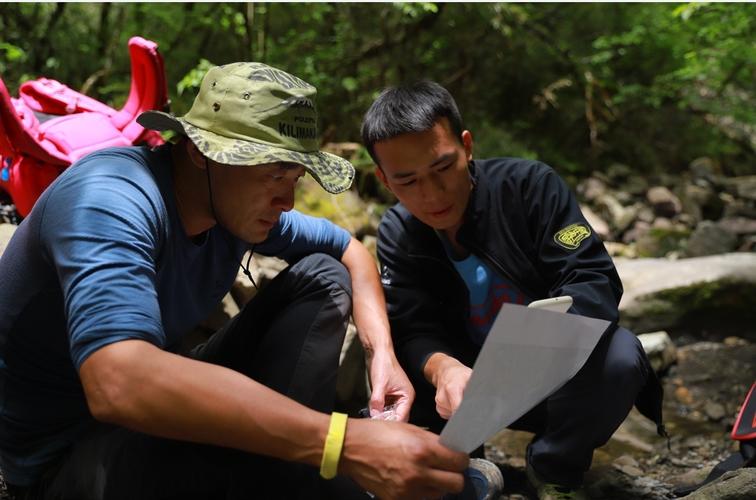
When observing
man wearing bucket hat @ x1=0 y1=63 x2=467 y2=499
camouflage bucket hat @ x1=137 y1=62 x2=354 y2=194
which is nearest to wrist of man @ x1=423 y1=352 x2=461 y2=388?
man wearing bucket hat @ x1=0 y1=63 x2=467 y2=499

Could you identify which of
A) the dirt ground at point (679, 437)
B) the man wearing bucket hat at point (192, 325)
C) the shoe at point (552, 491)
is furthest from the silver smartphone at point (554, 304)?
the dirt ground at point (679, 437)

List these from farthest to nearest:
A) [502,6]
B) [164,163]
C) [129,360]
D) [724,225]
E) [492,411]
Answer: [502,6] < [724,225] < [164,163] < [492,411] < [129,360]

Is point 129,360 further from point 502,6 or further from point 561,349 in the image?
point 502,6

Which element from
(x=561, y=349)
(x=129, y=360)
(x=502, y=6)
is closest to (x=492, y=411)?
(x=561, y=349)

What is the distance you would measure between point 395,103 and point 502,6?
5.54 meters

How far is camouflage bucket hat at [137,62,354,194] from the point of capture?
5.31 ft

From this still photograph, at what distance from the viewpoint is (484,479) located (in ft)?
6.32

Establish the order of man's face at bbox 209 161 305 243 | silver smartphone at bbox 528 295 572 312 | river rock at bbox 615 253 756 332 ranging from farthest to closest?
river rock at bbox 615 253 756 332
man's face at bbox 209 161 305 243
silver smartphone at bbox 528 295 572 312

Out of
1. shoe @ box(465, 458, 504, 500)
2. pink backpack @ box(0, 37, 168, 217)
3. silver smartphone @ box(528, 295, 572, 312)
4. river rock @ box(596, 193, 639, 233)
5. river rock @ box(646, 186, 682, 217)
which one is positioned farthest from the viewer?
river rock @ box(646, 186, 682, 217)

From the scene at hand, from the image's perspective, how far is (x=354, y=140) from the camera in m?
7.37

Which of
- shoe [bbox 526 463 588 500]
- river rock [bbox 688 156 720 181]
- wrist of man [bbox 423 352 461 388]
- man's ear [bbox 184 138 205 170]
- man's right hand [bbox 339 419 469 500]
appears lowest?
river rock [bbox 688 156 720 181]

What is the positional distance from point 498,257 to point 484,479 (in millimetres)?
742

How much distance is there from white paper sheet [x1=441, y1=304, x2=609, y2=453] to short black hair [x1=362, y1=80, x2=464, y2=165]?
1026 millimetres

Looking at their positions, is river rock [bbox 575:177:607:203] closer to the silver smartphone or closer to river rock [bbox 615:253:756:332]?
river rock [bbox 615:253:756:332]
